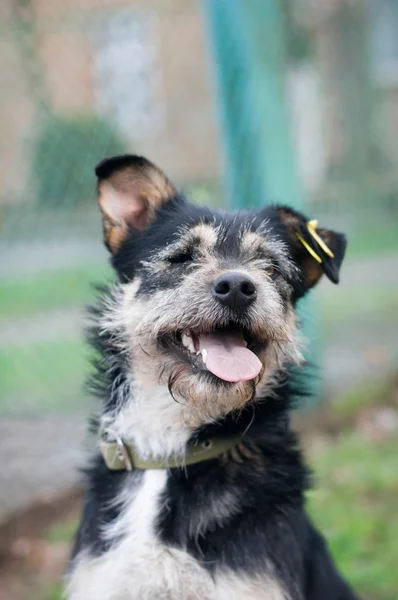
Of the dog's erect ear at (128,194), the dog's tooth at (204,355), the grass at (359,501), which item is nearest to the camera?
the dog's tooth at (204,355)

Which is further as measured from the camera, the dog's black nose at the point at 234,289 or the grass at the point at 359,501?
the grass at the point at 359,501

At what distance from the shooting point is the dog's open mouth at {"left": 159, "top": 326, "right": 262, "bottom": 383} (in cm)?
277

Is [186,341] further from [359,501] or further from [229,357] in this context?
[359,501]

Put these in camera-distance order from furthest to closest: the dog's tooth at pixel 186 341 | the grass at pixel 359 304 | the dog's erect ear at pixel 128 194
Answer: the grass at pixel 359 304
the dog's erect ear at pixel 128 194
the dog's tooth at pixel 186 341

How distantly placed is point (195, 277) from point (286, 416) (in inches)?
28.5

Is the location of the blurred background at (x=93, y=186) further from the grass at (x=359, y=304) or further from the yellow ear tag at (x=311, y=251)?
the yellow ear tag at (x=311, y=251)

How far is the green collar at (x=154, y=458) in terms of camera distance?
9.83ft

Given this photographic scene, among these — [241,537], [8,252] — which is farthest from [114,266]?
[8,252]

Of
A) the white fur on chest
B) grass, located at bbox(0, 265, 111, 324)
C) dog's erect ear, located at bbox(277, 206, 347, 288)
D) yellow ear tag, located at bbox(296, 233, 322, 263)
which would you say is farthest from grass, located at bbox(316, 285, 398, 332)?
the white fur on chest

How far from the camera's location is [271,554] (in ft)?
9.14

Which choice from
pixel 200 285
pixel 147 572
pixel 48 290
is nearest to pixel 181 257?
pixel 200 285

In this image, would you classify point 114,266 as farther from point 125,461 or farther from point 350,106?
point 350,106

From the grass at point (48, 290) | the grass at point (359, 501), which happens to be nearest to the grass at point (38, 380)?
the grass at point (48, 290)

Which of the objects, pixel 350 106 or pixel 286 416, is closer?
pixel 286 416
